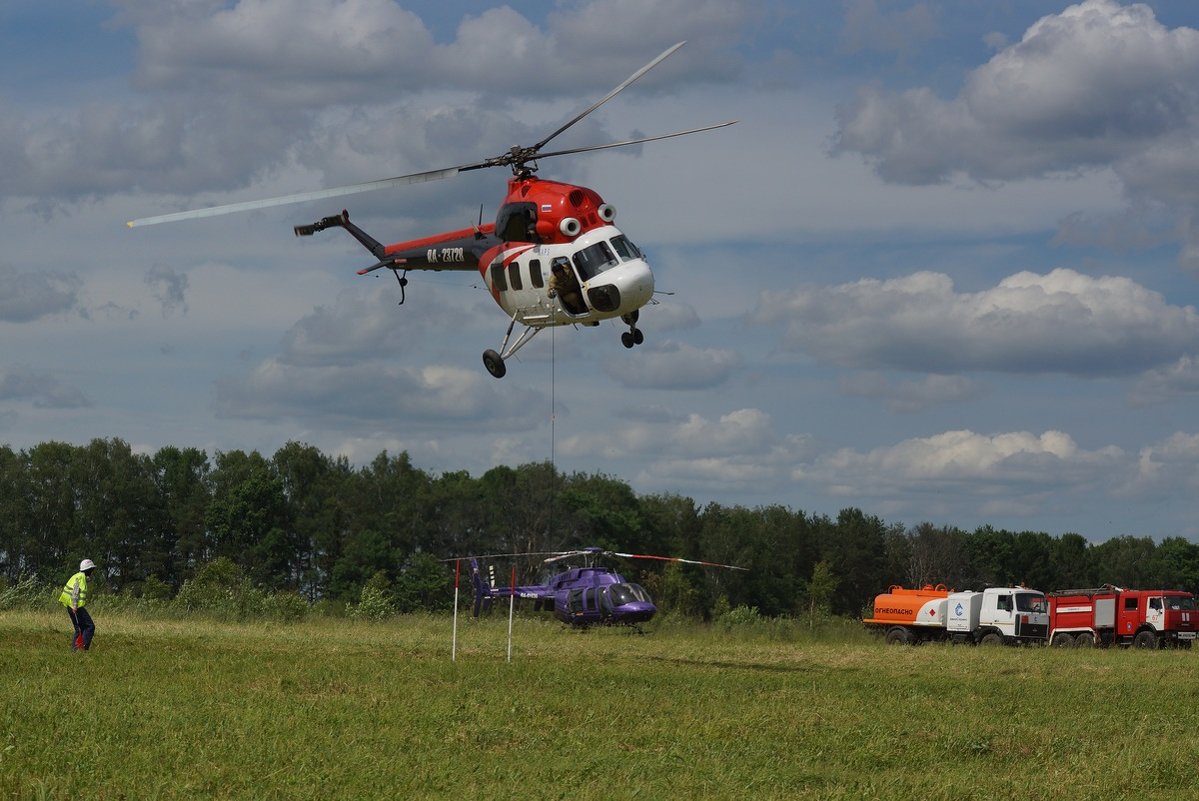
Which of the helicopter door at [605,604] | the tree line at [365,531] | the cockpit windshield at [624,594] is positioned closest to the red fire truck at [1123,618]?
the cockpit windshield at [624,594]

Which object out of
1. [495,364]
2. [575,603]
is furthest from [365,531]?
[495,364]

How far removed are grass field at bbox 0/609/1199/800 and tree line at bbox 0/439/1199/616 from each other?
170 ft

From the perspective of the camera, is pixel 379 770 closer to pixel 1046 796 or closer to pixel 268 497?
pixel 1046 796

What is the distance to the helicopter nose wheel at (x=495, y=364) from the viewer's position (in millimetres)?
26812

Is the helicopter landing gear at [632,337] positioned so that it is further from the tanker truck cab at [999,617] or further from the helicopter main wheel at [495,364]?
the tanker truck cab at [999,617]

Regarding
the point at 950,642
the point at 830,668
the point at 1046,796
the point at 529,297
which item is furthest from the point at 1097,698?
the point at 950,642

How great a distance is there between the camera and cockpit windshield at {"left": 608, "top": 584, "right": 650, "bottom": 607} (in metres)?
36.0

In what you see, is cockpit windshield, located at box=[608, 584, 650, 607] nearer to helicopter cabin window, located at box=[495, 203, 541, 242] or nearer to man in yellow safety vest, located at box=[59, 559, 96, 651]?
helicopter cabin window, located at box=[495, 203, 541, 242]

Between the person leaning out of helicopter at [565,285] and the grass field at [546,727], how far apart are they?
20.1 feet

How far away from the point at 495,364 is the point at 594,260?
317cm

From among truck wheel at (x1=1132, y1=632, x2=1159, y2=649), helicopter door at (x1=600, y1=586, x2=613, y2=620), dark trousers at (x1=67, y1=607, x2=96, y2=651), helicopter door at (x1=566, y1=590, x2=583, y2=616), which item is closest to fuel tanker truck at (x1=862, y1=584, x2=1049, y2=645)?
truck wheel at (x1=1132, y1=632, x2=1159, y2=649)

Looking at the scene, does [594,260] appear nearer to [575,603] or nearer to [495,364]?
[495,364]

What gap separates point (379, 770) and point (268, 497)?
70.9m

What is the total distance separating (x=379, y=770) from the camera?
14.1 metres
